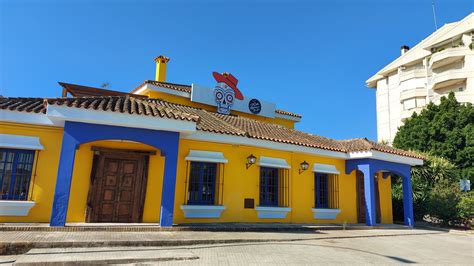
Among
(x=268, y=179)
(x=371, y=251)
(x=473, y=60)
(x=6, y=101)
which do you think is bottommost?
(x=371, y=251)

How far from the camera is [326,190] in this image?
44.1ft

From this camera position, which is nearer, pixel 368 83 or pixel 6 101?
pixel 6 101

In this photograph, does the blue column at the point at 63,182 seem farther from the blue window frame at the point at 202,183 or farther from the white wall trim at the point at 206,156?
the blue window frame at the point at 202,183

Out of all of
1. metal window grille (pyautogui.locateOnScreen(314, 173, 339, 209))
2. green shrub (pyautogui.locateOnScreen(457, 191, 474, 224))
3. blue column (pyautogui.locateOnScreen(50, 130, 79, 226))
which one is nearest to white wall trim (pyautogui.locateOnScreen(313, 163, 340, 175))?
metal window grille (pyautogui.locateOnScreen(314, 173, 339, 209))

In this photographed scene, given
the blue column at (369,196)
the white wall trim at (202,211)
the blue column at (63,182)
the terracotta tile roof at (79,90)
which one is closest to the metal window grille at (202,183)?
the white wall trim at (202,211)

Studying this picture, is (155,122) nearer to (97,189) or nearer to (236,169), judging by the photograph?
(97,189)

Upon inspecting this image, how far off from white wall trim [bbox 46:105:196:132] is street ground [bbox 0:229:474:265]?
281 cm

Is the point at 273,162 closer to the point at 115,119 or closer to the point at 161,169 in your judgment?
the point at 161,169

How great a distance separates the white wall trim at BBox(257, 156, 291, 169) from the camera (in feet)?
38.3

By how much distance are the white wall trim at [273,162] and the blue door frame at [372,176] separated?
3.35 meters

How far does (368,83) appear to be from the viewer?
47594mm

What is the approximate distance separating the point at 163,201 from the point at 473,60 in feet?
126

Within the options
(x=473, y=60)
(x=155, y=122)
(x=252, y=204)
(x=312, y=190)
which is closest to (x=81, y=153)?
(x=155, y=122)

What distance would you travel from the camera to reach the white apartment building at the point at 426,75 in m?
35.2
